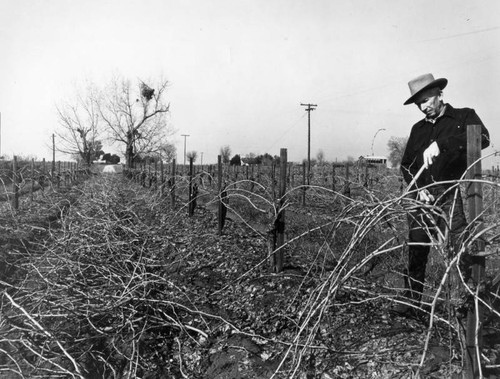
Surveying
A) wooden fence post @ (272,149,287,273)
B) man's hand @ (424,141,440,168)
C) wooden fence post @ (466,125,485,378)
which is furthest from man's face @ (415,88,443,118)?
wooden fence post @ (272,149,287,273)

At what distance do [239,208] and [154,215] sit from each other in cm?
216

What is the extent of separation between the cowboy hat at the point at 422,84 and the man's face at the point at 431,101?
0.04 metres

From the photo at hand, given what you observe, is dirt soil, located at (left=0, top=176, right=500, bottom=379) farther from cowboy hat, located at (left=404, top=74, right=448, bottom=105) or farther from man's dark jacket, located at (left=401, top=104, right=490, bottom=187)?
cowboy hat, located at (left=404, top=74, right=448, bottom=105)

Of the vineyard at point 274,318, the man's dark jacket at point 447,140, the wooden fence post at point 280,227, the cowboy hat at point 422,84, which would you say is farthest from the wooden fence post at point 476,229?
the wooden fence post at point 280,227

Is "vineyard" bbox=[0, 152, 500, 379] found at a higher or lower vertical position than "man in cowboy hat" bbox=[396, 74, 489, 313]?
lower

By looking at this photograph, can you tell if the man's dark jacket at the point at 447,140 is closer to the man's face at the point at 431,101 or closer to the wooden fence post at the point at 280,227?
the man's face at the point at 431,101

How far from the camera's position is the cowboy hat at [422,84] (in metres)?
3.15

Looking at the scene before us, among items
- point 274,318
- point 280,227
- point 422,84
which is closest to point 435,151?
point 422,84

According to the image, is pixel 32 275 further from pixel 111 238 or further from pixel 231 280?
pixel 231 280

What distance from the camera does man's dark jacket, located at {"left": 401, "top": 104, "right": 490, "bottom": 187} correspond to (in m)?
2.91

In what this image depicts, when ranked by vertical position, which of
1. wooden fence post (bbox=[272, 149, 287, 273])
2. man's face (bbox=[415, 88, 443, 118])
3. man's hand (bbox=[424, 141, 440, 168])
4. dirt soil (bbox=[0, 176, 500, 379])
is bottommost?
dirt soil (bbox=[0, 176, 500, 379])

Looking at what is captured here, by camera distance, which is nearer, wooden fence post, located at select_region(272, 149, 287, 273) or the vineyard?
the vineyard

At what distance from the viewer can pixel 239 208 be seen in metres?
9.48

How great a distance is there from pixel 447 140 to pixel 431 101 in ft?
1.63
